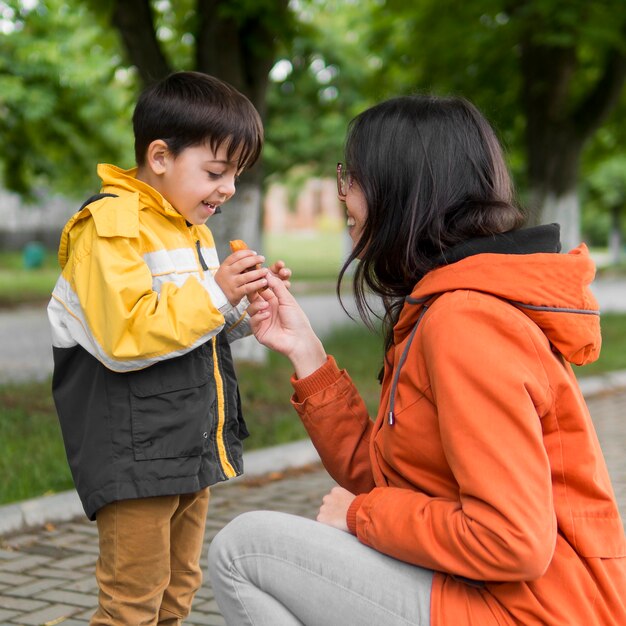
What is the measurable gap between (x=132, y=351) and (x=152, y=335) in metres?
0.06

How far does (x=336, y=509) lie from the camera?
88.0 inches

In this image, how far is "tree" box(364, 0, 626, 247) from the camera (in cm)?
1186

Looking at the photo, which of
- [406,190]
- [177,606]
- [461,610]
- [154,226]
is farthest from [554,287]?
[177,606]

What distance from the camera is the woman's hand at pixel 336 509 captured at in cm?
219

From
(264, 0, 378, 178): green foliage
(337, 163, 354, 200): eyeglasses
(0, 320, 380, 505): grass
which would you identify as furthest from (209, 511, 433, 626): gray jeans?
(264, 0, 378, 178): green foliage

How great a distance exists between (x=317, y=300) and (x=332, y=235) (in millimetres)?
46051

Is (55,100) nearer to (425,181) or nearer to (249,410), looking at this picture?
(249,410)

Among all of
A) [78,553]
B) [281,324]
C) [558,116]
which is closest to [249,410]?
[78,553]

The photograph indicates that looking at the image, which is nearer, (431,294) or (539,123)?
(431,294)

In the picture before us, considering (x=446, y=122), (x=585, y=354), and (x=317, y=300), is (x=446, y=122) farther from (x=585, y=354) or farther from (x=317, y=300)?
(x=317, y=300)


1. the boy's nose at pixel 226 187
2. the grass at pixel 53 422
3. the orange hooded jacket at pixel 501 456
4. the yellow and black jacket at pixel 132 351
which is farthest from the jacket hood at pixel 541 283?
the grass at pixel 53 422

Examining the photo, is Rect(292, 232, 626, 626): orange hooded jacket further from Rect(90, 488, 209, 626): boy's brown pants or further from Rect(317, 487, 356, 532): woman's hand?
Rect(90, 488, 209, 626): boy's brown pants

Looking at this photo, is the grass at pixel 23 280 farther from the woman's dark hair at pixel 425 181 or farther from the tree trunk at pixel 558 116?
the woman's dark hair at pixel 425 181

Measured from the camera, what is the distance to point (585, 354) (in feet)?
6.72
